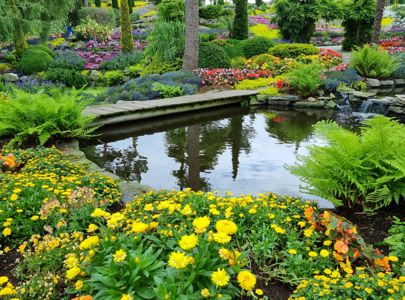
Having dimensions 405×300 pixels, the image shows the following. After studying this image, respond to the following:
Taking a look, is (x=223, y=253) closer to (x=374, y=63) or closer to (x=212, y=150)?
(x=212, y=150)

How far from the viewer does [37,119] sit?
19.5ft

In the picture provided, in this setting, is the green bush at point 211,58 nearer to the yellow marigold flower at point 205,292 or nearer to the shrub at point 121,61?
the shrub at point 121,61

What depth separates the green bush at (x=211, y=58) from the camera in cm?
1352

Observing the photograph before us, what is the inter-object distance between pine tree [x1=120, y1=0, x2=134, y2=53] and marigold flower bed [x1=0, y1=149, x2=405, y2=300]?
15535 mm

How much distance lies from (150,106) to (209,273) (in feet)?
22.1

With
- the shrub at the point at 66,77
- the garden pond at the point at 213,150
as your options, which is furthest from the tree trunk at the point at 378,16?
the shrub at the point at 66,77

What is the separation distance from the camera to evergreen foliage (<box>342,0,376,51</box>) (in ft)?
60.4

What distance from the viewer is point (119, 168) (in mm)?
5797

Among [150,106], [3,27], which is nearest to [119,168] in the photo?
[150,106]

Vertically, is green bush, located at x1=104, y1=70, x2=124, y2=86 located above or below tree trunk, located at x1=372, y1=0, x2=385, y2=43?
below

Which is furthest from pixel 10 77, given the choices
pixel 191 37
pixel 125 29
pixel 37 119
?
pixel 37 119

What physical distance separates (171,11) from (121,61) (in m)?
3.51

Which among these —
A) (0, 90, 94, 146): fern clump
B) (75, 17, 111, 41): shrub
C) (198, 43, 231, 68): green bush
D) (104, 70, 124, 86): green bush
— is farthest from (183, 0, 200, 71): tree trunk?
(75, 17, 111, 41): shrub

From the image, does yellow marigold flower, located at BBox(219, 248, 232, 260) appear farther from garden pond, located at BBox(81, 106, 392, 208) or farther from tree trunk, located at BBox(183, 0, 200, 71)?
tree trunk, located at BBox(183, 0, 200, 71)
